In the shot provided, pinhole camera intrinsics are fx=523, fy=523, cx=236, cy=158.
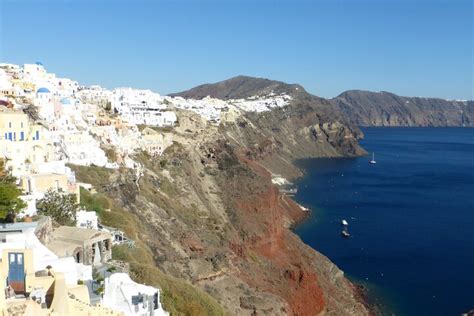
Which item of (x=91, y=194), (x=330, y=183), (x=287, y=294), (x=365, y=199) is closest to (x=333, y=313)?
(x=287, y=294)

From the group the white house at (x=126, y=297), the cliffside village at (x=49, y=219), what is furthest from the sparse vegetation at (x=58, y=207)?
the white house at (x=126, y=297)

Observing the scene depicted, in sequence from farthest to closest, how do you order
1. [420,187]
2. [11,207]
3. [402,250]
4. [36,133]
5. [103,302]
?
1. [420,187]
2. [402,250]
3. [36,133]
4. [11,207]
5. [103,302]

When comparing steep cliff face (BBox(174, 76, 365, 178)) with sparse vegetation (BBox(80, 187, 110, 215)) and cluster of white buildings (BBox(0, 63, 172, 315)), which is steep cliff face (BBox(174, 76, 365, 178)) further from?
sparse vegetation (BBox(80, 187, 110, 215))

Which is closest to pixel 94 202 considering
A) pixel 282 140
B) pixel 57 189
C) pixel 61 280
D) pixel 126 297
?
pixel 57 189

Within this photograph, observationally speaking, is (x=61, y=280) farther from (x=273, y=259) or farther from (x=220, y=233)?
(x=273, y=259)

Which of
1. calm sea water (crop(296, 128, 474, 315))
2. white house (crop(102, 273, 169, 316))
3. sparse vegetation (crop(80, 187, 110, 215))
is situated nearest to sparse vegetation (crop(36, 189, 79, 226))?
sparse vegetation (crop(80, 187, 110, 215))

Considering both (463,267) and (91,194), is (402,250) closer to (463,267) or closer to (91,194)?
(463,267)

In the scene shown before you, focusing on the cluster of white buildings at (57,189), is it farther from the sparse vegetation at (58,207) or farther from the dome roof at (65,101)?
the sparse vegetation at (58,207)
